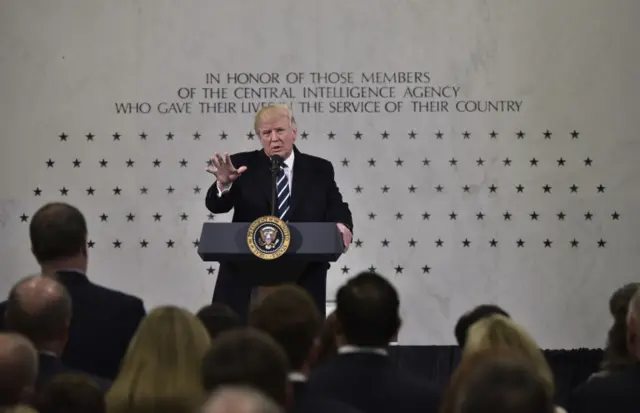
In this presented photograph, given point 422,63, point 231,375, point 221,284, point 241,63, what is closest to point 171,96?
point 241,63

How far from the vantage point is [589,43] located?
9266 mm

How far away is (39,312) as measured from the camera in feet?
11.8

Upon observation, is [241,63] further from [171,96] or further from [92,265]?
[92,265]

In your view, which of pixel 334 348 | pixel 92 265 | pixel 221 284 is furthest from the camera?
pixel 92 265

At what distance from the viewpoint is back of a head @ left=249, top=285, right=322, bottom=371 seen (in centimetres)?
322

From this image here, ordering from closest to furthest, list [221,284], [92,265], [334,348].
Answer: [334,348], [221,284], [92,265]

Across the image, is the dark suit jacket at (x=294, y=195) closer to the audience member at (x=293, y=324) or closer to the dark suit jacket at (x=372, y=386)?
the dark suit jacket at (x=372, y=386)

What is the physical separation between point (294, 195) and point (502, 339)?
2.74m

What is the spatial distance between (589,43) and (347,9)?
6.57 feet

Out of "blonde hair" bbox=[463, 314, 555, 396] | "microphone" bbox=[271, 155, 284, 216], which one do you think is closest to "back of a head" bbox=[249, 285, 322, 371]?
"blonde hair" bbox=[463, 314, 555, 396]

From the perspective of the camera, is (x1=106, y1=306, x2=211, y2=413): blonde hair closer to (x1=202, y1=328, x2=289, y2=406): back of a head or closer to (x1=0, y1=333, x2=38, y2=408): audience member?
(x1=0, y1=333, x2=38, y2=408): audience member

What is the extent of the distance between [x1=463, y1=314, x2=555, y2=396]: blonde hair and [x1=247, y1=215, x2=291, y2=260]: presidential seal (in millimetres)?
1924

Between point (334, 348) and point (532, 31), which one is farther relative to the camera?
point (532, 31)

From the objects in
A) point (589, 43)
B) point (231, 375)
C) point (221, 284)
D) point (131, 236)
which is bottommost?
point (231, 375)
